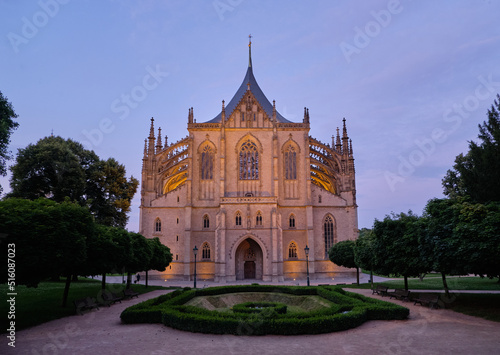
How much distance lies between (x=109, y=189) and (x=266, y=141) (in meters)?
23.0

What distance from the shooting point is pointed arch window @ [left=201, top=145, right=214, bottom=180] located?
49656mm

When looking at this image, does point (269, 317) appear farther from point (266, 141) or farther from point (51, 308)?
point (266, 141)

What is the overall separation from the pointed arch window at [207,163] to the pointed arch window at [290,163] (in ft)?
34.9

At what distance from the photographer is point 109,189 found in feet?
157

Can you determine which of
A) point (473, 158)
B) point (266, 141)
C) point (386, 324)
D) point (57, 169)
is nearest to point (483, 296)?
point (473, 158)

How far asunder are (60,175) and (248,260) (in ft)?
84.4

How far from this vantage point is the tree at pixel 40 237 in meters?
13.3

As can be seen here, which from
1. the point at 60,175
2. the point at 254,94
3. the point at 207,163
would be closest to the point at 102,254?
the point at 60,175

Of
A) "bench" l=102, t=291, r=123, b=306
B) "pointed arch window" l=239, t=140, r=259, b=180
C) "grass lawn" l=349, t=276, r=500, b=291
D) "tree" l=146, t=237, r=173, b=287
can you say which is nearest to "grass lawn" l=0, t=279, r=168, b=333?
"bench" l=102, t=291, r=123, b=306

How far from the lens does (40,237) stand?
550 inches

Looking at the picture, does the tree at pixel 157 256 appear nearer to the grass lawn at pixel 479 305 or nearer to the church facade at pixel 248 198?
the church facade at pixel 248 198

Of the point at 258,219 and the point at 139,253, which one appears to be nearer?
the point at 139,253

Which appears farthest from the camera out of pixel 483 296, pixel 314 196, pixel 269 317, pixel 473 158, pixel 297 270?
pixel 314 196

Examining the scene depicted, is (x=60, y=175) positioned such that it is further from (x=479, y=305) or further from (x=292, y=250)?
(x=479, y=305)
